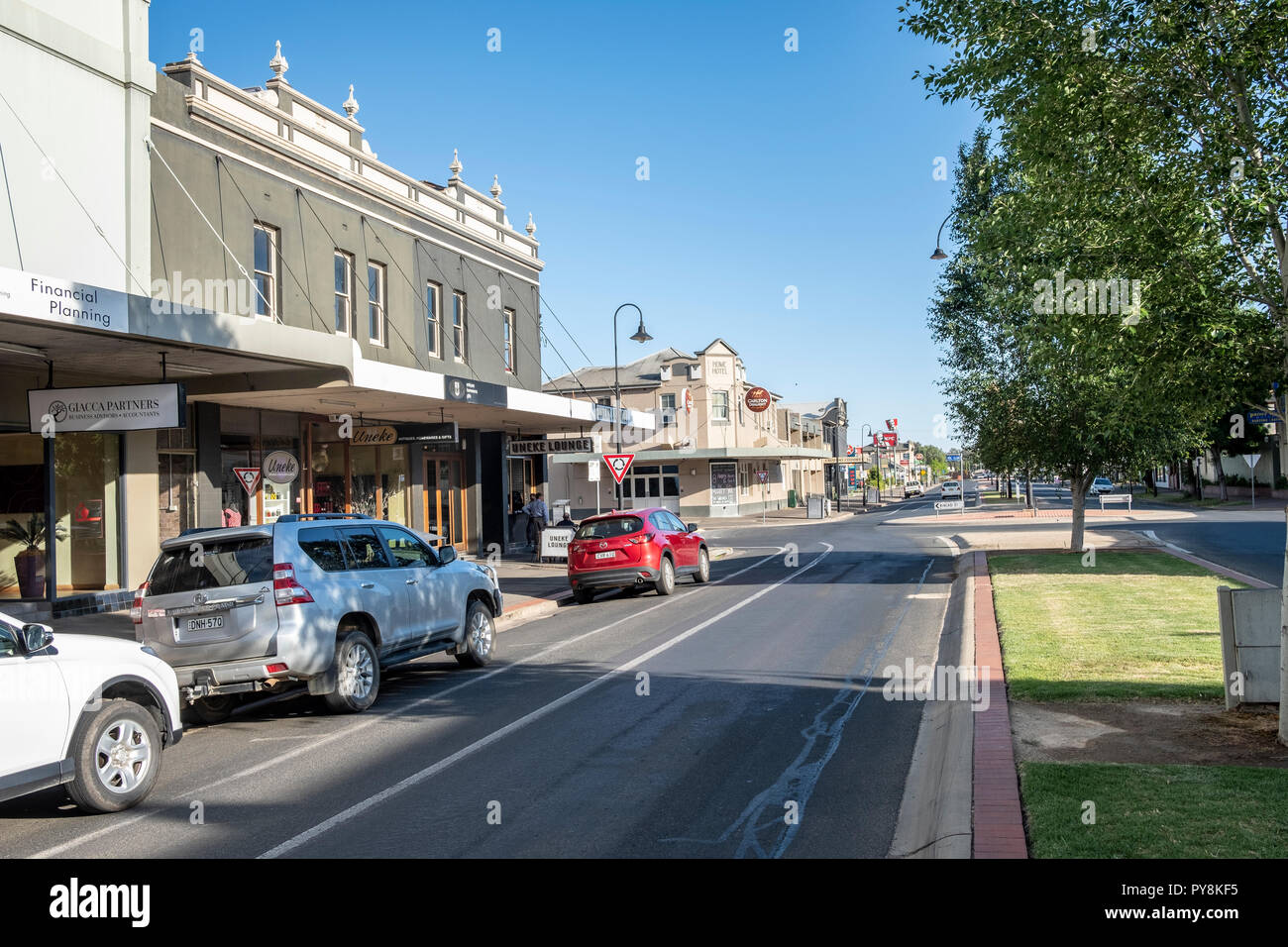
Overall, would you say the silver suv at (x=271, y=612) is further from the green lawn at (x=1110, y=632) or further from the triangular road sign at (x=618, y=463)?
the triangular road sign at (x=618, y=463)

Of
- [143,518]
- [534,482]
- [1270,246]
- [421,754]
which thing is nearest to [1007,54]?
[1270,246]

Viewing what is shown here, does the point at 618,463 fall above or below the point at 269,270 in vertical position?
below

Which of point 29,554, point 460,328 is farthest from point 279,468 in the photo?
point 460,328

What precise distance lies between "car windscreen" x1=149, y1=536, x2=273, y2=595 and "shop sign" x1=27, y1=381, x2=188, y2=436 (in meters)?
4.73

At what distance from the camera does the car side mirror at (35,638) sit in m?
6.25

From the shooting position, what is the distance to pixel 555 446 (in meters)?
28.6

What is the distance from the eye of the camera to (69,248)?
15.6 m

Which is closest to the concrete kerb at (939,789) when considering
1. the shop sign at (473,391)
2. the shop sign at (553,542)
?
the shop sign at (473,391)

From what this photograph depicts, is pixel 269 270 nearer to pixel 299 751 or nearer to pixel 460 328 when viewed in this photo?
pixel 460 328


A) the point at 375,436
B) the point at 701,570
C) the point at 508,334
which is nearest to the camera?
the point at 701,570

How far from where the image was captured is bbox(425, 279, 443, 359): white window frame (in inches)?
1013

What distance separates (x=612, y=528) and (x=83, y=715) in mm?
13013
